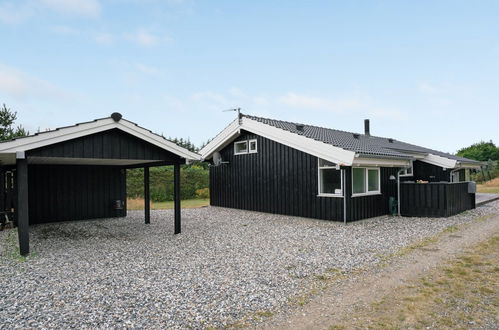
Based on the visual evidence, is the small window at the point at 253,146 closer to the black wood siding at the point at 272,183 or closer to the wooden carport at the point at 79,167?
the black wood siding at the point at 272,183

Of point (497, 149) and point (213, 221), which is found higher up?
point (497, 149)

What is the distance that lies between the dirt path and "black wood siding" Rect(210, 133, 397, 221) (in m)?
3.38

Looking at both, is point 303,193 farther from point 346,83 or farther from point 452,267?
point 346,83

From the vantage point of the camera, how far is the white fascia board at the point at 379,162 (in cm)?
978

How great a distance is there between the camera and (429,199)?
36.2ft

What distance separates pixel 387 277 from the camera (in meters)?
4.82

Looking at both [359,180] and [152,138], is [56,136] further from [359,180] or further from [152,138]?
[359,180]

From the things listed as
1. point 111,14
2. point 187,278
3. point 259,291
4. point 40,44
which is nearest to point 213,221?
point 187,278

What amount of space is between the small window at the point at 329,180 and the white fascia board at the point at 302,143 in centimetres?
56

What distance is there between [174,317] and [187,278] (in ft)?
4.45

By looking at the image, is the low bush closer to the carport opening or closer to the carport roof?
the carport opening

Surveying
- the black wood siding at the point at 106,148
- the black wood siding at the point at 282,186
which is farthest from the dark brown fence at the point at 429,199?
the black wood siding at the point at 106,148

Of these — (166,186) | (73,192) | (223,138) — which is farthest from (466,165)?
(73,192)

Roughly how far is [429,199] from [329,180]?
4.01 m
